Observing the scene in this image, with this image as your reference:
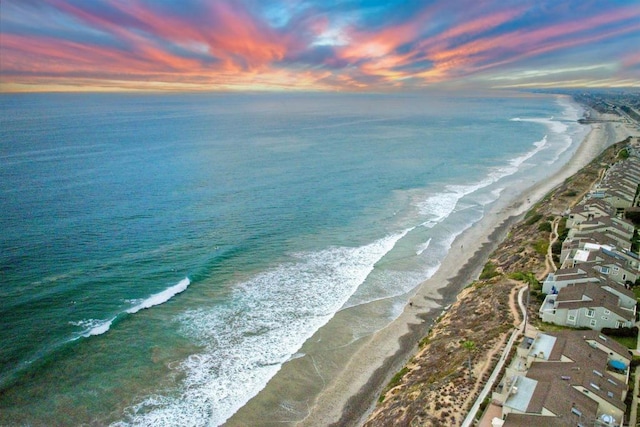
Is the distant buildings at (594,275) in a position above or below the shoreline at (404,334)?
above

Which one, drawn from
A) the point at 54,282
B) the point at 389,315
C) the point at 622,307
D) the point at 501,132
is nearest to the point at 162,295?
the point at 54,282

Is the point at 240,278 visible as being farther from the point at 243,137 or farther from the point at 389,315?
the point at 243,137

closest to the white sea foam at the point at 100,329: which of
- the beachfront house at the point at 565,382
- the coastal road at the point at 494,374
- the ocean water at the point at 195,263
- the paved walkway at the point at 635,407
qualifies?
the ocean water at the point at 195,263

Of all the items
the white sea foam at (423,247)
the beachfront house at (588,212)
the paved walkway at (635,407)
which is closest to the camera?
the paved walkway at (635,407)

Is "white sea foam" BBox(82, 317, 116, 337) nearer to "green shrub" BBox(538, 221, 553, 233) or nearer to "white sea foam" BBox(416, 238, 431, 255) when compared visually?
"white sea foam" BBox(416, 238, 431, 255)

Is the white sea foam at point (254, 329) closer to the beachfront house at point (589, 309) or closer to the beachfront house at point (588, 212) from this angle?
the beachfront house at point (589, 309)

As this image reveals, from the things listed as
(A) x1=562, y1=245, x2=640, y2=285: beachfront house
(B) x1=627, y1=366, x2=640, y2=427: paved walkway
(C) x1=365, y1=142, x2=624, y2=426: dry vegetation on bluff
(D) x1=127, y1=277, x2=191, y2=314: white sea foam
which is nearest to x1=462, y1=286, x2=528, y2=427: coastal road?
(C) x1=365, y1=142, x2=624, y2=426: dry vegetation on bluff
